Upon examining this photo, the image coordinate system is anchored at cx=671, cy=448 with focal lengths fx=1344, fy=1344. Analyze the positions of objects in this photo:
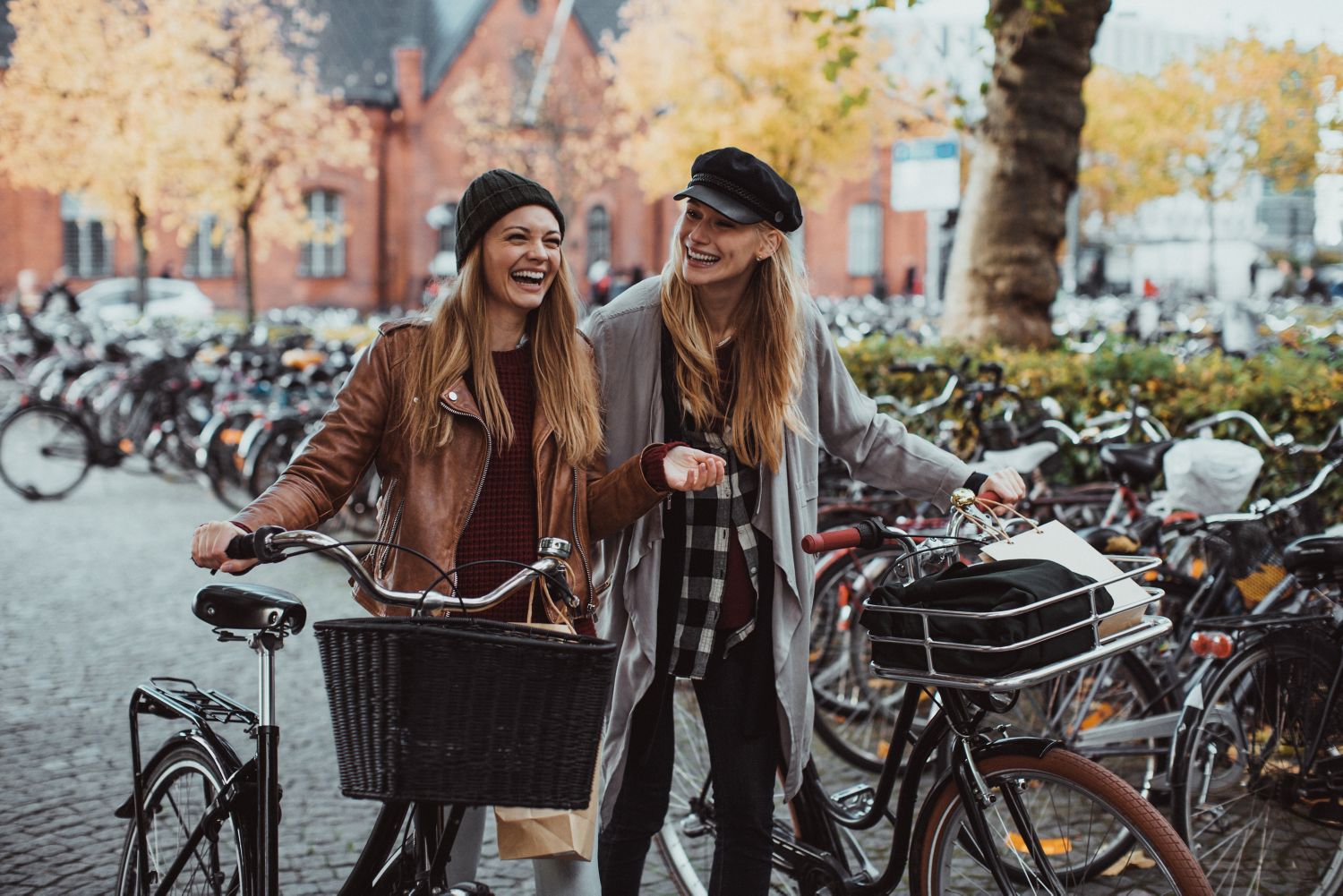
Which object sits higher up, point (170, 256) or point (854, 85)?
point (854, 85)

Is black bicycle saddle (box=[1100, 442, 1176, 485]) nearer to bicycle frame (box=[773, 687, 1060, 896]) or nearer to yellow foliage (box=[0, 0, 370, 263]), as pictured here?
bicycle frame (box=[773, 687, 1060, 896])

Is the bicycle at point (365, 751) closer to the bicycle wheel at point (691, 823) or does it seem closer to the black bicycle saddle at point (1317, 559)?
the bicycle wheel at point (691, 823)

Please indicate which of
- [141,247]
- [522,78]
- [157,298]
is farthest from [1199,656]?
[522,78]

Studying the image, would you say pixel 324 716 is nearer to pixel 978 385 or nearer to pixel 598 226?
pixel 978 385

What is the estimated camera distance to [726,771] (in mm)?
2914

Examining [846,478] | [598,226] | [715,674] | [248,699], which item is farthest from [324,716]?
[598,226]

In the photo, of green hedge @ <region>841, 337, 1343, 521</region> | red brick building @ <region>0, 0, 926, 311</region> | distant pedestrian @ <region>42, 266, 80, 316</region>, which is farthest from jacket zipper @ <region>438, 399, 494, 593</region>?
red brick building @ <region>0, 0, 926, 311</region>

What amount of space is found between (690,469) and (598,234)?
3721cm

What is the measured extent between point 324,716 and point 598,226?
34.5m

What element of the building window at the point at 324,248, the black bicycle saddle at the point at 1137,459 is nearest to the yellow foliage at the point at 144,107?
the building window at the point at 324,248

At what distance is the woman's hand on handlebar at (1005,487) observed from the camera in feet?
9.43

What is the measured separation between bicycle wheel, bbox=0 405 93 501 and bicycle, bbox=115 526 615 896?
30.1ft

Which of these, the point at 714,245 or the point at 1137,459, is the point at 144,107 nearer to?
the point at 1137,459

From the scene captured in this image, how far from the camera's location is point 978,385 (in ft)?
20.9
